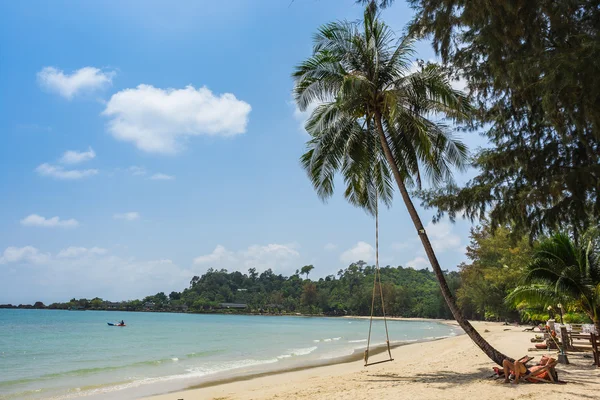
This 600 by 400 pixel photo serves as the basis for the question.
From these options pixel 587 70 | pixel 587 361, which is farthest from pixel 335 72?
pixel 587 361

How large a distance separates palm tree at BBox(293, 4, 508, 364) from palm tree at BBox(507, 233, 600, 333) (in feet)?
10.1

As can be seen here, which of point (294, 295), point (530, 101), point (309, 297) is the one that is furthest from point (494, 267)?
point (294, 295)

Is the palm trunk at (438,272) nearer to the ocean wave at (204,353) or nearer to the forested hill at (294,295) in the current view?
the ocean wave at (204,353)

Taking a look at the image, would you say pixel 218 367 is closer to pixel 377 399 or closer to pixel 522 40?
pixel 377 399

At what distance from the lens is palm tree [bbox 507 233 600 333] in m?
10.7

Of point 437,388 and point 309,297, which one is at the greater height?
point 309,297

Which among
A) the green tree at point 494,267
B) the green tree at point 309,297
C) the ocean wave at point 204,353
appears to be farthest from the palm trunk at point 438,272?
the green tree at point 309,297

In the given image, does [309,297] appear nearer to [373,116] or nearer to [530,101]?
[373,116]

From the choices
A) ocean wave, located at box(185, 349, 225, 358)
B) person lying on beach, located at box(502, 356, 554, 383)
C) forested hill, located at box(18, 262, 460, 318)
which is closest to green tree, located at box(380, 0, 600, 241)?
person lying on beach, located at box(502, 356, 554, 383)

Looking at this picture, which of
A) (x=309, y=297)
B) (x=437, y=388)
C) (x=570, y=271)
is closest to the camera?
(x=437, y=388)

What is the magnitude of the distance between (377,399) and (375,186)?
6.59m

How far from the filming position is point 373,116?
1130 cm

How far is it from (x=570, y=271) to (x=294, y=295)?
128572 millimetres

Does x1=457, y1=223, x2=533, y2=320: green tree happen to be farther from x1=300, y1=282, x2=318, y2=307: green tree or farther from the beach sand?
x1=300, y1=282, x2=318, y2=307: green tree
